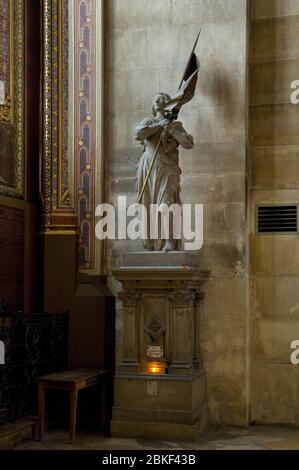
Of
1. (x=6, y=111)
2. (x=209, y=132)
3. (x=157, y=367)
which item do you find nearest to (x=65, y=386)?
(x=157, y=367)

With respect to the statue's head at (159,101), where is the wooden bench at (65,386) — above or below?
below

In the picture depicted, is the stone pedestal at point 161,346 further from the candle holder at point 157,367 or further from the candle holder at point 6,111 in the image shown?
the candle holder at point 6,111

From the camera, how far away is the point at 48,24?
9.20 metres

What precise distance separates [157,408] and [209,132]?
339 centimetres

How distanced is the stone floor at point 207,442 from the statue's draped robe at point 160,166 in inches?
85.8

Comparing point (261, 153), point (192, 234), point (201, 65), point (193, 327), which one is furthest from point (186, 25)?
point (193, 327)

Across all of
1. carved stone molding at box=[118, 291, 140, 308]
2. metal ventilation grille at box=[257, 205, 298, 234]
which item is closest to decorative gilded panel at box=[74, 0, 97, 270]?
carved stone molding at box=[118, 291, 140, 308]

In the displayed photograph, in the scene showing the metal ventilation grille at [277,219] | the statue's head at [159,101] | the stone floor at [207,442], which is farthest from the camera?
the metal ventilation grille at [277,219]

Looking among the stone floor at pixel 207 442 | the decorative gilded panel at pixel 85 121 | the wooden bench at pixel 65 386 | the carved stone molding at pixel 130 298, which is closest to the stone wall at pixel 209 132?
the decorative gilded panel at pixel 85 121

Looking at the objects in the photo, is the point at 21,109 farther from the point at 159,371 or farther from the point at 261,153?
the point at 159,371

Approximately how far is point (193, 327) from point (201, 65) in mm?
3248

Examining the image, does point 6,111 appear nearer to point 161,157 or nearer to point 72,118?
point 72,118

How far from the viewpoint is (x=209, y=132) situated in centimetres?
886

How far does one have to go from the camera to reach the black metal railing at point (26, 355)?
7.62 meters
